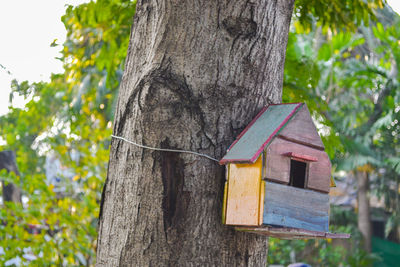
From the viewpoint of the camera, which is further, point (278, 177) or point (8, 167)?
point (8, 167)

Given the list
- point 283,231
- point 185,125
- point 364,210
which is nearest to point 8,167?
point 185,125

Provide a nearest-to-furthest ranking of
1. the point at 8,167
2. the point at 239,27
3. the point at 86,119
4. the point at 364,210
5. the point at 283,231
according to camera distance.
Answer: the point at 283,231 < the point at 239,27 < the point at 86,119 < the point at 8,167 < the point at 364,210

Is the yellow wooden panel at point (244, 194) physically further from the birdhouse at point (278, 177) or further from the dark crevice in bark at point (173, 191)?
the dark crevice in bark at point (173, 191)

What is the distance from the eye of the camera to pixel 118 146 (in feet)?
6.15

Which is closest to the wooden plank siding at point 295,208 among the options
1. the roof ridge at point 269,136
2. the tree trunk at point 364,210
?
the roof ridge at point 269,136

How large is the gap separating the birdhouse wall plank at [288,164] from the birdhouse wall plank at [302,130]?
0.8 inches

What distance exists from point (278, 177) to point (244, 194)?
0.47 feet

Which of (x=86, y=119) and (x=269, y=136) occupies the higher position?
(x=86, y=119)

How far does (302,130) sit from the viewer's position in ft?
6.02

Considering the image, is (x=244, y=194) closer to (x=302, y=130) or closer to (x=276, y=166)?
(x=276, y=166)

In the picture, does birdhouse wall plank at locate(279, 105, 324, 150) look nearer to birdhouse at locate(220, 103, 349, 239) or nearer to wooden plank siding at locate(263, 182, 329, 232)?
birdhouse at locate(220, 103, 349, 239)

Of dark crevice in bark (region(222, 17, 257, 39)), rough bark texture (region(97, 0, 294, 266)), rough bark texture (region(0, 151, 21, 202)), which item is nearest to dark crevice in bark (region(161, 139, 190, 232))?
rough bark texture (region(97, 0, 294, 266))

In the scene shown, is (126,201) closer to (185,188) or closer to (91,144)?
(185,188)

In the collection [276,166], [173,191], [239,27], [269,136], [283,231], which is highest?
[239,27]
